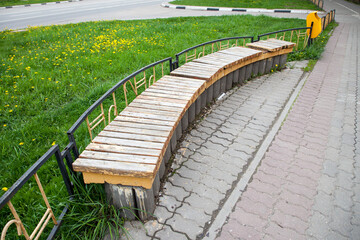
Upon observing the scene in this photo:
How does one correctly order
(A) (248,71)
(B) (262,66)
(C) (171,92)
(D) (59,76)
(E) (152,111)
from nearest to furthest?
(E) (152,111) → (C) (171,92) → (D) (59,76) → (A) (248,71) → (B) (262,66)

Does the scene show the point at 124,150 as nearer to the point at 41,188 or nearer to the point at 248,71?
the point at 41,188

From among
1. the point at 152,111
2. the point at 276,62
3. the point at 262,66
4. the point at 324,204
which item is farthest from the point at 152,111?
the point at 276,62

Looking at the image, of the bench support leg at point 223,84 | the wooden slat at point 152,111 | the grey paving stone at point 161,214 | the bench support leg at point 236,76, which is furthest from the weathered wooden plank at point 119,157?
the bench support leg at point 236,76

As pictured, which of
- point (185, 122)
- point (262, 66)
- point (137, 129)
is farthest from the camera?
point (262, 66)

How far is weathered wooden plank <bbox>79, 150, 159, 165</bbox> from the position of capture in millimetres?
2519

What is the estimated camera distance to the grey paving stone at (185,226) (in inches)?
104

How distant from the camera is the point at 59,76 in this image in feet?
19.8

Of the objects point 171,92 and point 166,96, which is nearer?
point 166,96

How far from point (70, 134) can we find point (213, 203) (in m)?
1.76

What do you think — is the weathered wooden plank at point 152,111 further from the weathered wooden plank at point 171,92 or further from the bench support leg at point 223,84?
the bench support leg at point 223,84

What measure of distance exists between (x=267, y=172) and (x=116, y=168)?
2.09 metres

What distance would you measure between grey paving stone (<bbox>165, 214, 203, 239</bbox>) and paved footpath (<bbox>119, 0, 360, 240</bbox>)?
0.01m

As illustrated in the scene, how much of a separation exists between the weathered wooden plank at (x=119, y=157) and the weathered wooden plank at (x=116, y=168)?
0.05m

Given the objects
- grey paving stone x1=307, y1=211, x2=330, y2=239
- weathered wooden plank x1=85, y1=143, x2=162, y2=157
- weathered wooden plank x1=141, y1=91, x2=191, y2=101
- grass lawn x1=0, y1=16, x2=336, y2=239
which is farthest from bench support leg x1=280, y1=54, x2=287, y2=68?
weathered wooden plank x1=85, y1=143, x2=162, y2=157
